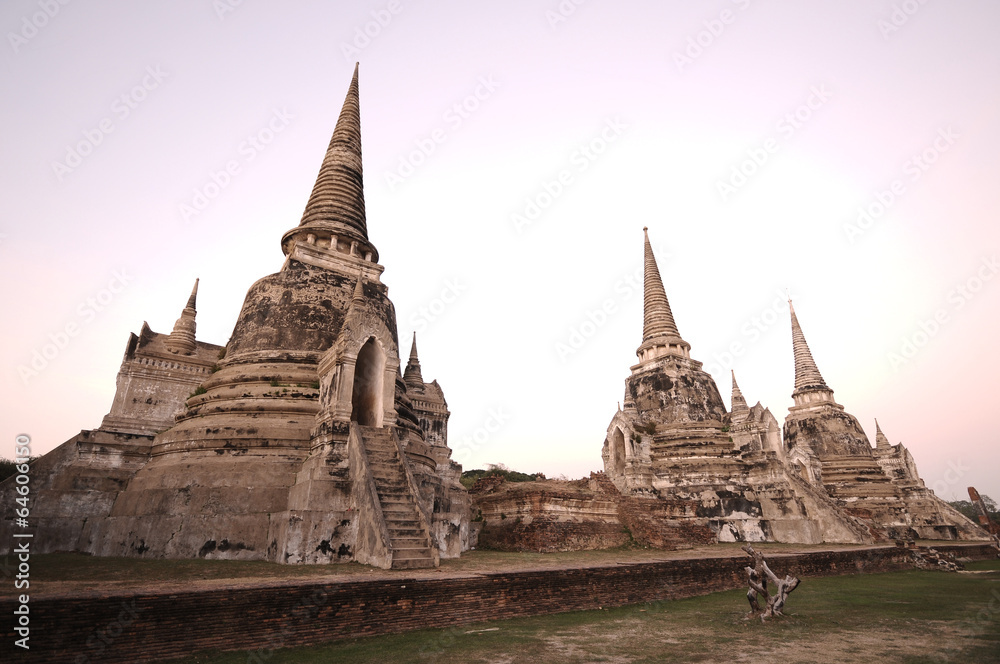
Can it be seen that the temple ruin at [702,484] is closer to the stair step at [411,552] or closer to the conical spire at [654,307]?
the conical spire at [654,307]

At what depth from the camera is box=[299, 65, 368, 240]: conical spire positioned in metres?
18.8

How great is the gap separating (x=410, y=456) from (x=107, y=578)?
6.86m

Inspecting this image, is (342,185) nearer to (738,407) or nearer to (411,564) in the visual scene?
(411,564)

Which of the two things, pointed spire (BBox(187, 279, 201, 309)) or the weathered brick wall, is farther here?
pointed spire (BBox(187, 279, 201, 309))

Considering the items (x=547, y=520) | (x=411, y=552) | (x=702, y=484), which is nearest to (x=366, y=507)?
(x=411, y=552)

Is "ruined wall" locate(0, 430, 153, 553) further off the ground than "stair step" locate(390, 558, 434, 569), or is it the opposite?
"ruined wall" locate(0, 430, 153, 553)

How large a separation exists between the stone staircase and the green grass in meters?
2.39

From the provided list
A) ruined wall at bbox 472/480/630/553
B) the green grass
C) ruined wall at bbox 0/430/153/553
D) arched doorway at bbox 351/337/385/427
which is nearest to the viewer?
the green grass

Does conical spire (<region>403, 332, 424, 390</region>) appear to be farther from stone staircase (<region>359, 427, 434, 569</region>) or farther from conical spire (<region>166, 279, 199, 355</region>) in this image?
stone staircase (<region>359, 427, 434, 569</region>)

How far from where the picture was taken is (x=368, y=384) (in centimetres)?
1398

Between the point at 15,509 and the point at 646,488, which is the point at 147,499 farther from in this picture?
the point at 646,488

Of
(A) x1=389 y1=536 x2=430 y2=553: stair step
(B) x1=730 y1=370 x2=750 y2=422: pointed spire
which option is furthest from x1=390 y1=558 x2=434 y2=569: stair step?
(B) x1=730 y1=370 x2=750 y2=422: pointed spire

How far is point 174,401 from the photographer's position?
1794 cm

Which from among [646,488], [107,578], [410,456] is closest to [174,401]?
[410,456]
